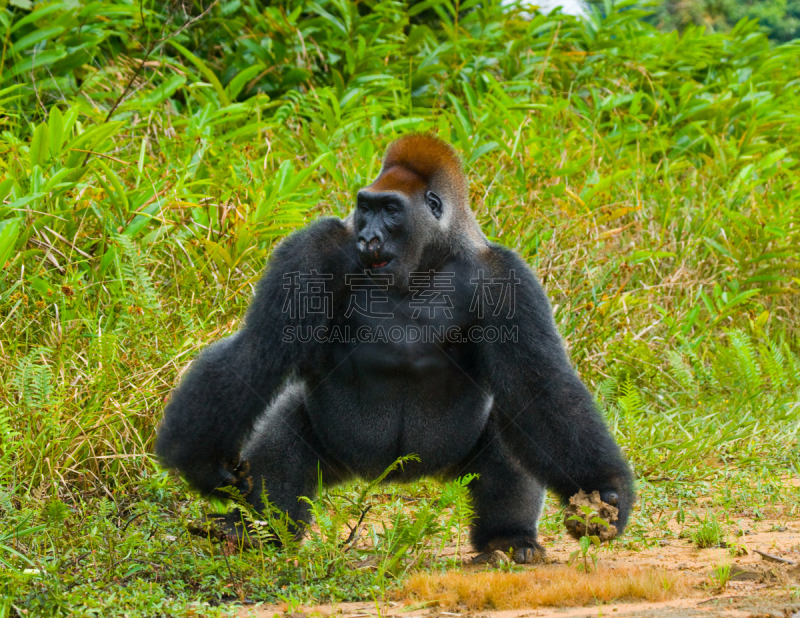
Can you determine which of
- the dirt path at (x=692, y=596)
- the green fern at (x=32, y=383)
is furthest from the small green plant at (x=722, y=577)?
the green fern at (x=32, y=383)

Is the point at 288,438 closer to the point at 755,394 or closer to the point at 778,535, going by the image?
the point at 778,535

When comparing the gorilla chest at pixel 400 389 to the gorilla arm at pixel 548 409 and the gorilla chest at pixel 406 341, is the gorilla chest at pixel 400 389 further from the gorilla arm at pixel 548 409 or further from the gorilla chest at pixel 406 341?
the gorilla arm at pixel 548 409

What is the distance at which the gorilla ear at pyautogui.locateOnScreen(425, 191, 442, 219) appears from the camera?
3537 millimetres

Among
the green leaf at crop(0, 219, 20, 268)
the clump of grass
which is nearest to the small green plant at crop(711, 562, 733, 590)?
the clump of grass

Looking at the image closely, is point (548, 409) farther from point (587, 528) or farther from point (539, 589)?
point (539, 589)

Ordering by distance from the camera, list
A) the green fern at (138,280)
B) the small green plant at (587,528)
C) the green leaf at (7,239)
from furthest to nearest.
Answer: the green fern at (138,280) < the green leaf at (7,239) < the small green plant at (587,528)

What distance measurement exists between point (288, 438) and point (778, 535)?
214 centimetres

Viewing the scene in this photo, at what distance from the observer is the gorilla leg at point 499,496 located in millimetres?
3570

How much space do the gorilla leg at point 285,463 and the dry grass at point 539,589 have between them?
0.75m

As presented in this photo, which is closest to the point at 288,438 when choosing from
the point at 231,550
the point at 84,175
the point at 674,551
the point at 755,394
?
the point at 231,550

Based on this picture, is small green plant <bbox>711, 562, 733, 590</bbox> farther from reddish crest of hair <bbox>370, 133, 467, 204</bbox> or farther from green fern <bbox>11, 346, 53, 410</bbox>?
green fern <bbox>11, 346, 53, 410</bbox>

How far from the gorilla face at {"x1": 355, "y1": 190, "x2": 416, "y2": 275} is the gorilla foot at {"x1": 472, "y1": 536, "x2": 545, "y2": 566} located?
122 cm

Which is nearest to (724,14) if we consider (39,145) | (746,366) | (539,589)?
(746,366)

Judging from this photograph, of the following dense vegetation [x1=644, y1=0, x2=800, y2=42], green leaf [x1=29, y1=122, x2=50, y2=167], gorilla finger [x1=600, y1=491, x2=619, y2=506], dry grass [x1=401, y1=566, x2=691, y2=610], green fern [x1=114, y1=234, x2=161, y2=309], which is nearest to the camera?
dry grass [x1=401, y1=566, x2=691, y2=610]
